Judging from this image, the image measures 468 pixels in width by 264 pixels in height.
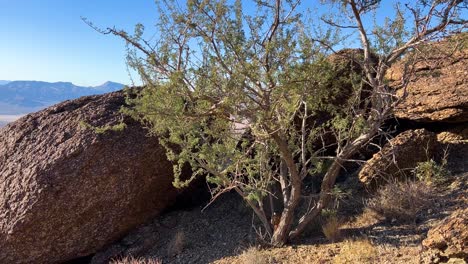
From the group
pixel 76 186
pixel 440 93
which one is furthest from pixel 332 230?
pixel 76 186

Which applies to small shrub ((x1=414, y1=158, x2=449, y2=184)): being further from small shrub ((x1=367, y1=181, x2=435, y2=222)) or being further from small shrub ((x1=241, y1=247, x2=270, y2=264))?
small shrub ((x1=241, y1=247, x2=270, y2=264))

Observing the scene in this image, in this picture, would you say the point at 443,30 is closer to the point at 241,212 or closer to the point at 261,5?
the point at 261,5

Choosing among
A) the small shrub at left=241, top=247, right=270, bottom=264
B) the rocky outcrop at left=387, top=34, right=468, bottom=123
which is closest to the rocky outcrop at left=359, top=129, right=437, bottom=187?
the rocky outcrop at left=387, top=34, right=468, bottom=123

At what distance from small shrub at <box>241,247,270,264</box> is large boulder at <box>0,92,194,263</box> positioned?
7.66ft

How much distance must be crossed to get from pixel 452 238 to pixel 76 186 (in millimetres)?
5341

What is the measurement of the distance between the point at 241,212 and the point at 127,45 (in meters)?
3.77

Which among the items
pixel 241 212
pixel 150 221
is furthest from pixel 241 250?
pixel 150 221

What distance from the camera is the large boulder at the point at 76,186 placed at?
694cm

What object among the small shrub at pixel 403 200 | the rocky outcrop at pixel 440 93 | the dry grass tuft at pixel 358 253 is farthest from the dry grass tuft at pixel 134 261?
the rocky outcrop at pixel 440 93

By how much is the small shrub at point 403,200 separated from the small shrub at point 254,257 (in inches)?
73.6

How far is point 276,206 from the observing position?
299 inches

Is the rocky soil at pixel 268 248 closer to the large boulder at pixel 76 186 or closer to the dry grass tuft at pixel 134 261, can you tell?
the dry grass tuft at pixel 134 261

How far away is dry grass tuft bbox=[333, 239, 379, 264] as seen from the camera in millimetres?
5176

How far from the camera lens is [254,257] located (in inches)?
224
